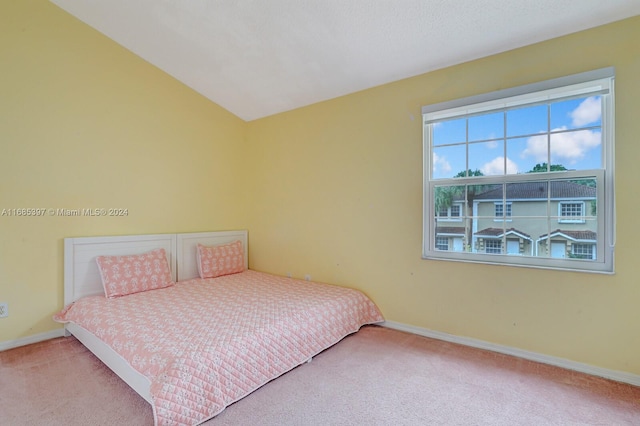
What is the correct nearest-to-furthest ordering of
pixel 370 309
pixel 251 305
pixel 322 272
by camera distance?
pixel 251 305, pixel 370 309, pixel 322 272

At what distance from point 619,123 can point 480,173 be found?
87cm

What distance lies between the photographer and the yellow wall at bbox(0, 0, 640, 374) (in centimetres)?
210

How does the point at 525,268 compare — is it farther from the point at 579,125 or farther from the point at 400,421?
the point at 400,421

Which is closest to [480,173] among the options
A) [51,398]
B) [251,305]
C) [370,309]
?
[370,309]

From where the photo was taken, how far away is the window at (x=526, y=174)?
2.12m

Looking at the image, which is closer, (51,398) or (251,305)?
(51,398)

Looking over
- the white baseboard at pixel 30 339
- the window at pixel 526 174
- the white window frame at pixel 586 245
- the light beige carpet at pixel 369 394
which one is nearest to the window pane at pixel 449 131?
the window at pixel 526 174

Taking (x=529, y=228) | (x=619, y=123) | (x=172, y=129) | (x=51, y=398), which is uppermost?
(x=172, y=129)

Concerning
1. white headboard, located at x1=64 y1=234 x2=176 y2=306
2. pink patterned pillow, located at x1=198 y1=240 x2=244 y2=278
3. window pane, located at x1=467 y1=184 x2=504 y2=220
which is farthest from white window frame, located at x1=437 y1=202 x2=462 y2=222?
white headboard, located at x1=64 y1=234 x2=176 y2=306

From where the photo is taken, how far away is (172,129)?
11.3ft

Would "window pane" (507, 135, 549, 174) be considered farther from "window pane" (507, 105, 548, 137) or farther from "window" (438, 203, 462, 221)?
"window" (438, 203, 462, 221)

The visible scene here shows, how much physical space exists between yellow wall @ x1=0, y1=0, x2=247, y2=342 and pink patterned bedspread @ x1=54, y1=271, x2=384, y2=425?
518 mm

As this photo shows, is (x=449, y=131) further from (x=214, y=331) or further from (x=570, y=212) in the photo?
(x=214, y=331)

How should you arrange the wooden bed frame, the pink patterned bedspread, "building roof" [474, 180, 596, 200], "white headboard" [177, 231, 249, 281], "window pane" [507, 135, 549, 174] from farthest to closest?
"white headboard" [177, 231, 249, 281], "window pane" [507, 135, 549, 174], "building roof" [474, 180, 596, 200], the wooden bed frame, the pink patterned bedspread
